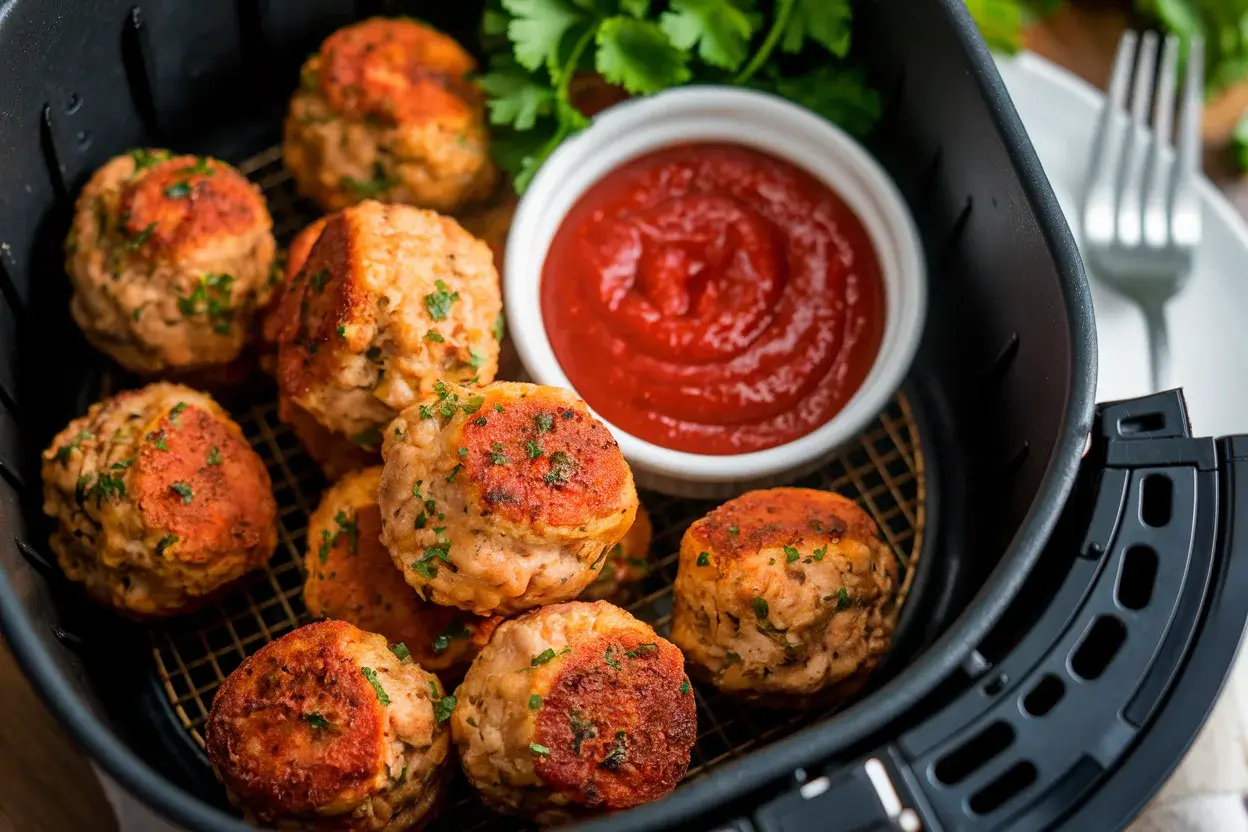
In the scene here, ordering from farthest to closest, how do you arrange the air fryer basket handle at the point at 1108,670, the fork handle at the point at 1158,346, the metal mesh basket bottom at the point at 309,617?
the fork handle at the point at 1158,346 → the metal mesh basket bottom at the point at 309,617 → the air fryer basket handle at the point at 1108,670

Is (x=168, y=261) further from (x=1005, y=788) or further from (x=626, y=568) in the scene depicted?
(x=1005, y=788)

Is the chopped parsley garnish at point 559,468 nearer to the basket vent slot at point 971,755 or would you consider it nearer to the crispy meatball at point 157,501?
the crispy meatball at point 157,501

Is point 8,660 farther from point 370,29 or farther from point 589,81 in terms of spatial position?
point 589,81

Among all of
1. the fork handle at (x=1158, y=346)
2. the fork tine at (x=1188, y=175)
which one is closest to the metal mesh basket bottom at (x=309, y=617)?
the fork handle at (x=1158, y=346)

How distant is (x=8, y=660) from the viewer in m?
2.59

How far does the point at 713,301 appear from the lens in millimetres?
2711

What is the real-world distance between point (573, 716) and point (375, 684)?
1.15ft

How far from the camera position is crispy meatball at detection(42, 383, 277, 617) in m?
2.36

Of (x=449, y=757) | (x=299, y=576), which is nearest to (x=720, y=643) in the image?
(x=449, y=757)

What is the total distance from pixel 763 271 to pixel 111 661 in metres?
1.64

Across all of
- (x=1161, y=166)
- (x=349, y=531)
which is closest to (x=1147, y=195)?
(x=1161, y=166)

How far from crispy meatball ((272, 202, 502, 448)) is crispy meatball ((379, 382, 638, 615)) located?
140mm

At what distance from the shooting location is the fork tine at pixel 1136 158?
3215 millimetres

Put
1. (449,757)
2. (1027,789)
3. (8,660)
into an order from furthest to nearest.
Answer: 1. (8,660)
2. (449,757)
3. (1027,789)
